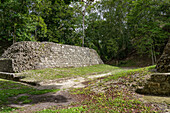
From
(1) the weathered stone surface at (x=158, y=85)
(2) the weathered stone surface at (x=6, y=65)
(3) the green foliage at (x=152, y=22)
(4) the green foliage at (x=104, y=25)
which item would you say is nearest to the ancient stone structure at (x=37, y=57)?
(2) the weathered stone surface at (x=6, y=65)

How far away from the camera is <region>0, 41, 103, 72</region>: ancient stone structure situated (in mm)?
9484

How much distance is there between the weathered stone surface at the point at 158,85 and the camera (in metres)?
4.13

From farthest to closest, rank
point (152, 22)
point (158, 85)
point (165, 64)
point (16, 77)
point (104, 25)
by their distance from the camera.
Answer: point (104, 25) → point (152, 22) → point (16, 77) → point (165, 64) → point (158, 85)

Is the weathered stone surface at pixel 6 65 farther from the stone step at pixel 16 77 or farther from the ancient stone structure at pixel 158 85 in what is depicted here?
the ancient stone structure at pixel 158 85

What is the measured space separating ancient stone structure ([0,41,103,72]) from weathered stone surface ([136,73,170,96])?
352 inches

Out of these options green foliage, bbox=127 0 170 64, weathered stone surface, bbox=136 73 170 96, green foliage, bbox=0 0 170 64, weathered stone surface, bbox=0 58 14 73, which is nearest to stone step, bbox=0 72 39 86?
weathered stone surface, bbox=0 58 14 73

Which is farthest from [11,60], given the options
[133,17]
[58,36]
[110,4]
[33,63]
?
[110,4]

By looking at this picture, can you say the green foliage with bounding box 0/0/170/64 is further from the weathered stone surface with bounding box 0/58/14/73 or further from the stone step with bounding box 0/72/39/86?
the stone step with bounding box 0/72/39/86

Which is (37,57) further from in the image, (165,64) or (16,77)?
(165,64)

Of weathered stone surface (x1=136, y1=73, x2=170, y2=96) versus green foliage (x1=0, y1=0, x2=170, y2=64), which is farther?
green foliage (x1=0, y1=0, x2=170, y2=64)

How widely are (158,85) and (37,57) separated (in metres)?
9.82

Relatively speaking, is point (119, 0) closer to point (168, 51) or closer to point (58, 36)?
point (58, 36)

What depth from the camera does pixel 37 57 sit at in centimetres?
1063

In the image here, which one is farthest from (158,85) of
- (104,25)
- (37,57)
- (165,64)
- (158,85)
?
(104,25)
